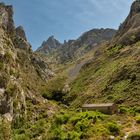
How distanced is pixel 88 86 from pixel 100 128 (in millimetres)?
49209

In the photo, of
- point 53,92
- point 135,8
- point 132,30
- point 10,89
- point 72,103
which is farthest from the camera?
point 135,8

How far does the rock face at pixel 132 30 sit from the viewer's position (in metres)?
138

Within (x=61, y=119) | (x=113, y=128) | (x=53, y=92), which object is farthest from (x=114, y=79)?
(x=113, y=128)

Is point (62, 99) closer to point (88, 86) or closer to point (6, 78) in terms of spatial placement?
point (88, 86)

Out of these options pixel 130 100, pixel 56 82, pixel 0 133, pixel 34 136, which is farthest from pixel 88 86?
pixel 0 133

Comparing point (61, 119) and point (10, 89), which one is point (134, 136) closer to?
point (61, 119)

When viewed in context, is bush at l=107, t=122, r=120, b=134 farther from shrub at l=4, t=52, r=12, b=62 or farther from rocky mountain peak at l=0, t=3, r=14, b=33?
rocky mountain peak at l=0, t=3, r=14, b=33

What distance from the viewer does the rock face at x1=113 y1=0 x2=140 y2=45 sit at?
138 m

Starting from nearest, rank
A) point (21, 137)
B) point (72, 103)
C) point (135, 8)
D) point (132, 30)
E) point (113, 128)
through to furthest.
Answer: point (113, 128) → point (21, 137) → point (72, 103) → point (132, 30) → point (135, 8)

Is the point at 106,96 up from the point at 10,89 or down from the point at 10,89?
down

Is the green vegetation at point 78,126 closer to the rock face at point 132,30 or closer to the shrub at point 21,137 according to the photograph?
the shrub at point 21,137

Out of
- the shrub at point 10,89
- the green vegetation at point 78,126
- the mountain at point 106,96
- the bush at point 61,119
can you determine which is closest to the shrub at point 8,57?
the shrub at point 10,89

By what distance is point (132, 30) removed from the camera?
146625 millimetres

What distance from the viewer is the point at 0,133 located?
189 feet
